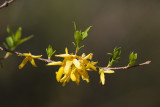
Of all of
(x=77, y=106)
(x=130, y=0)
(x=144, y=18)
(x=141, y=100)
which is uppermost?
(x=130, y=0)

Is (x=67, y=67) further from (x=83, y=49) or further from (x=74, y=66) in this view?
(x=83, y=49)

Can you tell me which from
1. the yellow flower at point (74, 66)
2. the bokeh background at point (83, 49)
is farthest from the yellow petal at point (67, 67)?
the bokeh background at point (83, 49)

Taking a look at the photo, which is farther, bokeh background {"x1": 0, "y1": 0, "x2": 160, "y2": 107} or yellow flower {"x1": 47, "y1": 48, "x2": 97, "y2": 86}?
bokeh background {"x1": 0, "y1": 0, "x2": 160, "y2": 107}

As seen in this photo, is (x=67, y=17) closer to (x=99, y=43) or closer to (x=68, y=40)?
(x=68, y=40)

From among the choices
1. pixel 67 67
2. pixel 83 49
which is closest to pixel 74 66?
pixel 67 67

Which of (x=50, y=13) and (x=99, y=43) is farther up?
(x=50, y=13)

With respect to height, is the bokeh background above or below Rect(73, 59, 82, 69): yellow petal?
above

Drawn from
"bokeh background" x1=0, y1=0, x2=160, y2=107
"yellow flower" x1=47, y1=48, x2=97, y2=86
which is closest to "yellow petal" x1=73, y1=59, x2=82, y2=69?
"yellow flower" x1=47, y1=48, x2=97, y2=86

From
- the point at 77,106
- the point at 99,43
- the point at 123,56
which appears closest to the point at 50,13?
the point at 99,43

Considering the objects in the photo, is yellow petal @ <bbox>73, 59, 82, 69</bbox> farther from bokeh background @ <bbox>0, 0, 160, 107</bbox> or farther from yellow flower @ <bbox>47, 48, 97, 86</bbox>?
bokeh background @ <bbox>0, 0, 160, 107</bbox>
